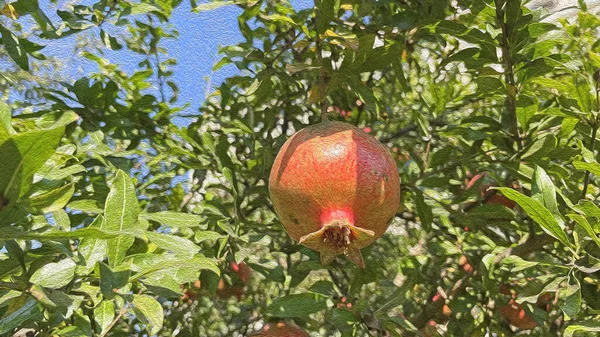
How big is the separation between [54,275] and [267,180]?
0.73m

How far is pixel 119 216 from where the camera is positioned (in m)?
0.91

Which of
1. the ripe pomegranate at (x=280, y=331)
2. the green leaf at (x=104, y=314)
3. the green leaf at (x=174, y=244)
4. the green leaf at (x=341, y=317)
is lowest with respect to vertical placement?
the ripe pomegranate at (x=280, y=331)

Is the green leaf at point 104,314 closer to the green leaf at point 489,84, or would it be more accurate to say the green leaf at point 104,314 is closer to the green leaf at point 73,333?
the green leaf at point 73,333

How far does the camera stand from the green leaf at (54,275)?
2.93ft

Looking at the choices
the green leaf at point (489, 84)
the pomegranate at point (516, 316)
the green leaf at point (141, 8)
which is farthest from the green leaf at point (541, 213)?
the green leaf at point (141, 8)

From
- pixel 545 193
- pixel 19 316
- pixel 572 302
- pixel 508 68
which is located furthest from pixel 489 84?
pixel 19 316

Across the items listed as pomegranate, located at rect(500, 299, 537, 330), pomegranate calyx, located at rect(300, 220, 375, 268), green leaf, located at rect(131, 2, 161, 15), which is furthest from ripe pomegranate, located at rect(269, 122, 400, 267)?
pomegranate, located at rect(500, 299, 537, 330)

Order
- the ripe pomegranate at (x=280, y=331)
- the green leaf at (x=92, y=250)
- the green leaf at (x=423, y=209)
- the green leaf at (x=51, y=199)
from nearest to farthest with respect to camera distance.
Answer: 1. the green leaf at (x=51, y=199)
2. the green leaf at (x=92, y=250)
3. the green leaf at (x=423, y=209)
4. the ripe pomegranate at (x=280, y=331)

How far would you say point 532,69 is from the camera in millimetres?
1280

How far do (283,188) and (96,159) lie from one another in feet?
2.08

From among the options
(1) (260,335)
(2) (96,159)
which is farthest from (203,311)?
(2) (96,159)

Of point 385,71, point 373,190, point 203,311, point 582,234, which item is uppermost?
point 373,190

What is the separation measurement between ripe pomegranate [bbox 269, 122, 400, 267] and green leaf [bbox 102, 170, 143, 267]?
0.25m

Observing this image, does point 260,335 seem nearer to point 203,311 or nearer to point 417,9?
point 203,311
